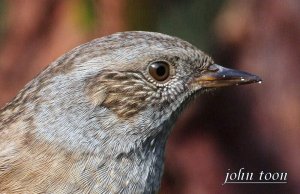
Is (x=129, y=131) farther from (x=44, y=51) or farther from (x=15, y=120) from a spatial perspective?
(x=44, y=51)

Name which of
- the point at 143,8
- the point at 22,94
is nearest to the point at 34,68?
the point at 143,8

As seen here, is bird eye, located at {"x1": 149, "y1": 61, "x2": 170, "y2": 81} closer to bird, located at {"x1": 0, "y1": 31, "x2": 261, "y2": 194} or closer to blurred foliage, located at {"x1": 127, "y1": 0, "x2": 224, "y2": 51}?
bird, located at {"x1": 0, "y1": 31, "x2": 261, "y2": 194}

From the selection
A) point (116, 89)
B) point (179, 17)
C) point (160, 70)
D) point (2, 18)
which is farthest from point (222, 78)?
point (2, 18)

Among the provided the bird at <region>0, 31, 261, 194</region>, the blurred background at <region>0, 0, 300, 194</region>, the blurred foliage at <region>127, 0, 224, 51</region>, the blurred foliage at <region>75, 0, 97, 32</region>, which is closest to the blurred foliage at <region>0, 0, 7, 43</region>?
the blurred background at <region>0, 0, 300, 194</region>

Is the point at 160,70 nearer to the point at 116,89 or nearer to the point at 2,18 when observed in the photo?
the point at 116,89

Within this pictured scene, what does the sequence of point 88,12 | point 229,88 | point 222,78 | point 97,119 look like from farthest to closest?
1. point 229,88
2. point 88,12
3. point 222,78
4. point 97,119

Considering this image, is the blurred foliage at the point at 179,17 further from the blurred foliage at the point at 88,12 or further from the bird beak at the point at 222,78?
the bird beak at the point at 222,78
